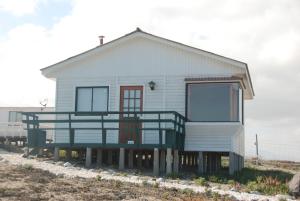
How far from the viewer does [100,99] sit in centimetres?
2325

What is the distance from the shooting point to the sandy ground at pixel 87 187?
1295cm

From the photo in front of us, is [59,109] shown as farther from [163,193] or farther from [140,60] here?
[163,193]

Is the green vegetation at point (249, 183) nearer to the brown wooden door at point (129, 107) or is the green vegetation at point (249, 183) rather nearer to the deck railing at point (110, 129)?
the deck railing at point (110, 129)

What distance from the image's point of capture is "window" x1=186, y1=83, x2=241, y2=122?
21641mm

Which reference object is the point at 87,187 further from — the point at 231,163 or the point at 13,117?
the point at 13,117

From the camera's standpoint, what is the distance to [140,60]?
75.7 feet

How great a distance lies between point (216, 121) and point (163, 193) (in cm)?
747

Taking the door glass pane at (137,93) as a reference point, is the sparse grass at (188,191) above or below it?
below

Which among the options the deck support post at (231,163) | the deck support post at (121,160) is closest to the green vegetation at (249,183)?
the deck support post at (231,163)

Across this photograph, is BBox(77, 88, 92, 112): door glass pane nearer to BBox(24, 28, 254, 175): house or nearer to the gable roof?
BBox(24, 28, 254, 175): house

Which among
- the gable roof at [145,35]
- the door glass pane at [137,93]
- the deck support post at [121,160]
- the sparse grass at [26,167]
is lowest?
the sparse grass at [26,167]

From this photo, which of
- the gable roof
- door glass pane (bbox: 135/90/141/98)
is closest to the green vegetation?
the gable roof

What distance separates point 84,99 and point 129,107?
6.37 ft

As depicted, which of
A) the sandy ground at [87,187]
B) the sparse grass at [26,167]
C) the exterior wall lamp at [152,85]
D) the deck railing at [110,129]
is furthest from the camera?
the exterior wall lamp at [152,85]
